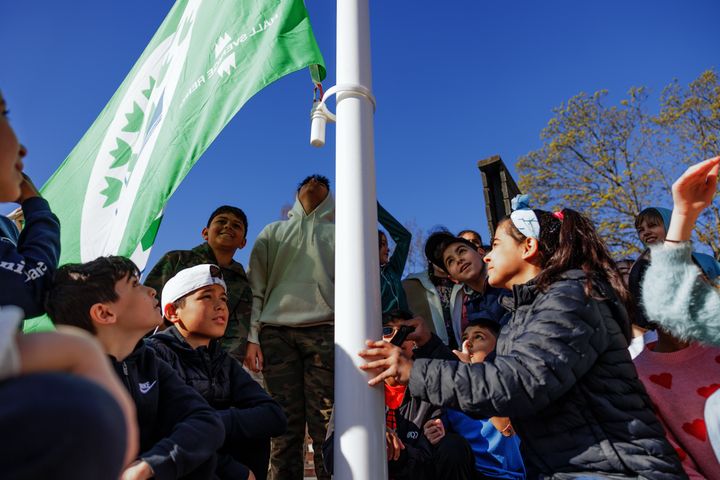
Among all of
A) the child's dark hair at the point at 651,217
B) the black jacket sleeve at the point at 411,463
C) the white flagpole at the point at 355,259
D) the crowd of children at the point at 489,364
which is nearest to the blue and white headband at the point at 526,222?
the crowd of children at the point at 489,364

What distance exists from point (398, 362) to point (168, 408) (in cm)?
99

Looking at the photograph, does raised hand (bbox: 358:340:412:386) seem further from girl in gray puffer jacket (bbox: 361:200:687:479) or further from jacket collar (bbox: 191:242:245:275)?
jacket collar (bbox: 191:242:245:275)

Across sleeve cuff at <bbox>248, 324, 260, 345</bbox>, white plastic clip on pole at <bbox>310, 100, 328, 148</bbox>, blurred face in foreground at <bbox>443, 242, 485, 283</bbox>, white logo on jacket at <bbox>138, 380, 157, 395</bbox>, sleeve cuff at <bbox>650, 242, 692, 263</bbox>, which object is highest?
white plastic clip on pole at <bbox>310, 100, 328, 148</bbox>

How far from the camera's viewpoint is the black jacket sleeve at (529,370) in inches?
71.1

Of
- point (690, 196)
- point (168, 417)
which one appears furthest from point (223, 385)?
point (690, 196)

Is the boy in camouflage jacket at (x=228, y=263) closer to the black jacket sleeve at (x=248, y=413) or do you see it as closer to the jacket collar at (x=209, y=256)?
the jacket collar at (x=209, y=256)

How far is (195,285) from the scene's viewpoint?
9.89 ft

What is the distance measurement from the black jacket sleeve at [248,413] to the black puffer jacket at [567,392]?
1.04m

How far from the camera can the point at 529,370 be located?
183cm

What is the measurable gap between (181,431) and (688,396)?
1.94m

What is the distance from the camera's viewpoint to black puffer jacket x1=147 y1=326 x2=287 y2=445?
2.61 metres

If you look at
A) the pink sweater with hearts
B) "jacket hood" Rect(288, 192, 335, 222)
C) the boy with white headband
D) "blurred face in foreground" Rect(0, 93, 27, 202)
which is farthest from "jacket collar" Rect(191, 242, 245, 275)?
"blurred face in foreground" Rect(0, 93, 27, 202)

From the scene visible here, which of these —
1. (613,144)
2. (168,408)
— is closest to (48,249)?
(168,408)

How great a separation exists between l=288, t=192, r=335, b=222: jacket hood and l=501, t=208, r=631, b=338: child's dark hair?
2012 millimetres
